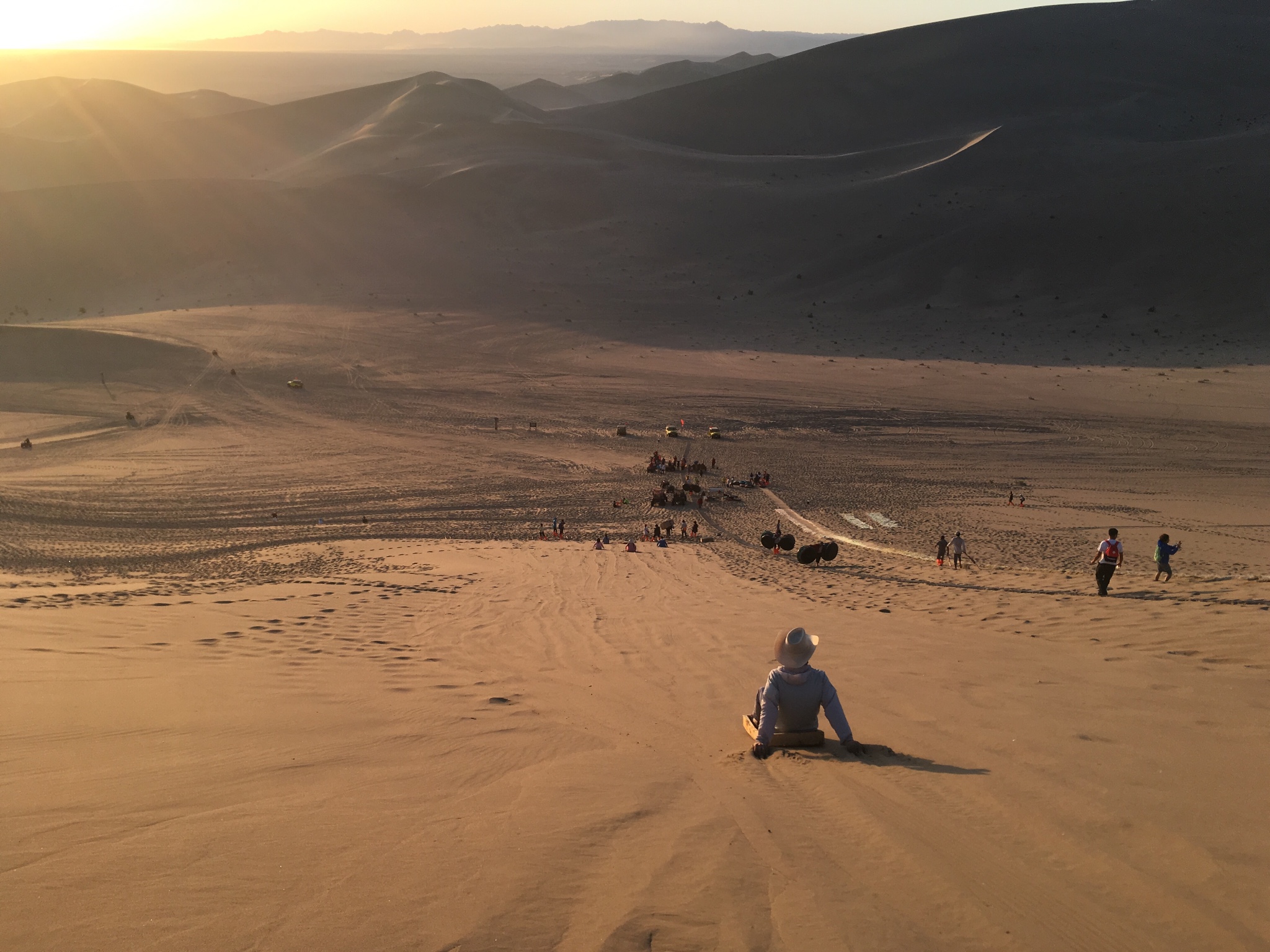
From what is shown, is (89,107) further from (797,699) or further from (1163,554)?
(797,699)

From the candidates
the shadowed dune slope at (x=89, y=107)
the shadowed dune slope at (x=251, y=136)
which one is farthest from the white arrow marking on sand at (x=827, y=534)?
the shadowed dune slope at (x=89, y=107)

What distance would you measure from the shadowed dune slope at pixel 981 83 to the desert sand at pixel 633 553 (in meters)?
11.7

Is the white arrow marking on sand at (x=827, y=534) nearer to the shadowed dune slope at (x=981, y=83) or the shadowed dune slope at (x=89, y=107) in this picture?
the shadowed dune slope at (x=981, y=83)

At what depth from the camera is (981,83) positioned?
84.4 metres

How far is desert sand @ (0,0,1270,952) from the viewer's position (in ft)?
13.7

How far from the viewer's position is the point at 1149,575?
46.7 ft

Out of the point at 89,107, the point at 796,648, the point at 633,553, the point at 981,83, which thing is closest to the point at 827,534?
the point at 633,553

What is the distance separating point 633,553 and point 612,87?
13270 cm

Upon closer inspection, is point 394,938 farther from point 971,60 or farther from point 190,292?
point 971,60

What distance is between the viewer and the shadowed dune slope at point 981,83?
3091 inches

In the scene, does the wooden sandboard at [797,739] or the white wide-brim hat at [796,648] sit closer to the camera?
the white wide-brim hat at [796,648]

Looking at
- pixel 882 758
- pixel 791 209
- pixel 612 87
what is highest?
pixel 612 87

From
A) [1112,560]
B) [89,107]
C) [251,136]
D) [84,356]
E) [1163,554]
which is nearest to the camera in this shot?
[1112,560]

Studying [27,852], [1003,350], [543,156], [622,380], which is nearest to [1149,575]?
[27,852]
